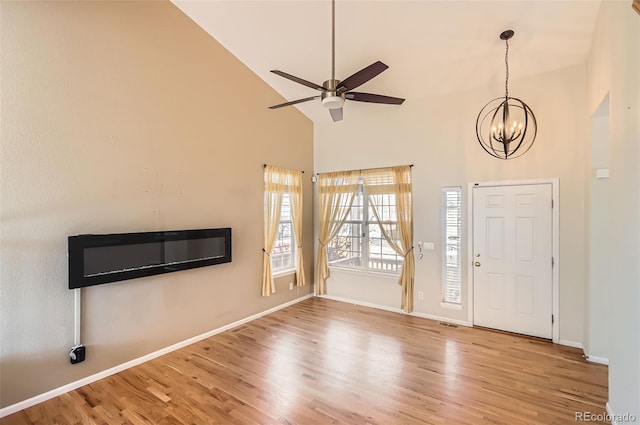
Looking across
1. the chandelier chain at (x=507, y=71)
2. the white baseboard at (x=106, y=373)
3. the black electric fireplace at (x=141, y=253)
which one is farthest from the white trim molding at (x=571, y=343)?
the black electric fireplace at (x=141, y=253)

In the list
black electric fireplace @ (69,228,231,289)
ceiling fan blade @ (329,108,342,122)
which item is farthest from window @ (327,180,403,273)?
black electric fireplace @ (69,228,231,289)

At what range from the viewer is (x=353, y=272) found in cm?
542

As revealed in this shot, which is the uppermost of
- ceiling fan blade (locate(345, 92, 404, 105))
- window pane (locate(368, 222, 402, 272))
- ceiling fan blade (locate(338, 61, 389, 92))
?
ceiling fan blade (locate(338, 61, 389, 92))

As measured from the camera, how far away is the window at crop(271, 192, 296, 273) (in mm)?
5188

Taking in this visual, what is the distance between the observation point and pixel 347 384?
2844mm

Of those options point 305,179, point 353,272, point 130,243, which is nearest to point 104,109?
point 130,243

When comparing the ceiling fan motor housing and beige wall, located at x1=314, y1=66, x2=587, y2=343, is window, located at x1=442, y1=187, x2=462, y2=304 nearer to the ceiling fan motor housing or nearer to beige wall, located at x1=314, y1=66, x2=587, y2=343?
beige wall, located at x1=314, y1=66, x2=587, y2=343

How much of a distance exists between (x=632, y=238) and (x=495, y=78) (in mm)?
2906

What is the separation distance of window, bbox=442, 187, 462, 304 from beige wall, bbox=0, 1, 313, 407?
2983 millimetres

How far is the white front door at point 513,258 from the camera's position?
3.85m

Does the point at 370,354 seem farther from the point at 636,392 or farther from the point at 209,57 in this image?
the point at 209,57

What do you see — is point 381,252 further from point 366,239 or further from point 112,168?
point 112,168

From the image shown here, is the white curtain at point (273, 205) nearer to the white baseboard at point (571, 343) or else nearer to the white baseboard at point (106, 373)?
the white baseboard at point (106, 373)

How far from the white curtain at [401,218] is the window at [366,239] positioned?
17mm
